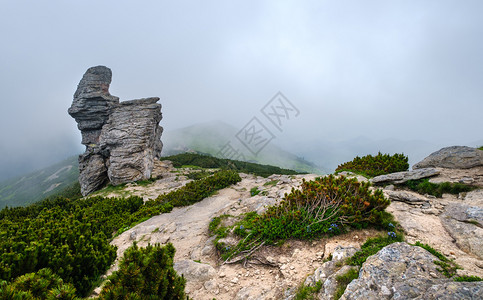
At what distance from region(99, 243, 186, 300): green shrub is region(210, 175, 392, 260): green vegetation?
7.00 feet

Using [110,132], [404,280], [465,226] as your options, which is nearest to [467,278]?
[404,280]

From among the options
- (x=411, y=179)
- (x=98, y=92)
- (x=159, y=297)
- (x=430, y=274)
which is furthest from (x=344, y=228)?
(x=98, y=92)

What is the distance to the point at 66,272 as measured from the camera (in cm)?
411

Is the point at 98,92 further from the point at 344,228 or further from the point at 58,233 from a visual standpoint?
the point at 344,228

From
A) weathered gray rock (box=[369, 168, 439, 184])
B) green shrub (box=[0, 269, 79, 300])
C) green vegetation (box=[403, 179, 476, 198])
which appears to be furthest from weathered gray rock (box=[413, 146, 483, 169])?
green shrub (box=[0, 269, 79, 300])

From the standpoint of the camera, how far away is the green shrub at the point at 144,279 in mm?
2655

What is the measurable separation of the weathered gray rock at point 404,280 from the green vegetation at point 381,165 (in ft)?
31.2

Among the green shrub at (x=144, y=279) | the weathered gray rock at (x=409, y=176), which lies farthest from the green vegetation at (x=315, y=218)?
the weathered gray rock at (x=409, y=176)

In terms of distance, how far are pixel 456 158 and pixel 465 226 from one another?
5970 mm

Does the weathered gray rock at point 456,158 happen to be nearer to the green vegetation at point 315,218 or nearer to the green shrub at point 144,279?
the green vegetation at point 315,218

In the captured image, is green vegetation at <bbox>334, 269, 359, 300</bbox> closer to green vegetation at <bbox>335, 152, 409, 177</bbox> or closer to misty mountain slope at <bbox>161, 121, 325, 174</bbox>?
green vegetation at <bbox>335, 152, 409, 177</bbox>

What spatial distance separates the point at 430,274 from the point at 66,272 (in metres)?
6.57

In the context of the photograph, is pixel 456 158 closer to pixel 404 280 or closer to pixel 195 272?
pixel 404 280

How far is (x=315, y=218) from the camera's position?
17.7 ft
